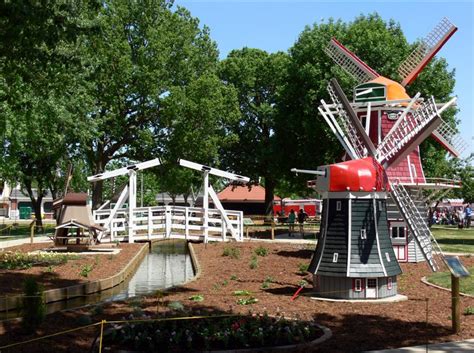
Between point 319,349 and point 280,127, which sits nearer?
point 319,349

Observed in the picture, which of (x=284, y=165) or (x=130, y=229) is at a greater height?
(x=284, y=165)

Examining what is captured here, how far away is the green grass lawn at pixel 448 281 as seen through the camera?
19.0m

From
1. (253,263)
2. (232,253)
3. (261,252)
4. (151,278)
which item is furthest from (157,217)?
(253,263)

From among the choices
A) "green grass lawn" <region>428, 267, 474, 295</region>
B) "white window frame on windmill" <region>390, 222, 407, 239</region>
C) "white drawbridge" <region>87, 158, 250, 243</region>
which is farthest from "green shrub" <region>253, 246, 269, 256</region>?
"green grass lawn" <region>428, 267, 474, 295</region>

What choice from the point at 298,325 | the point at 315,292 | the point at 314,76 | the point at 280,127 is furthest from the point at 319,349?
the point at 280,127

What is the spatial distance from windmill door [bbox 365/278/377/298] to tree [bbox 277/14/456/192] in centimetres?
2226

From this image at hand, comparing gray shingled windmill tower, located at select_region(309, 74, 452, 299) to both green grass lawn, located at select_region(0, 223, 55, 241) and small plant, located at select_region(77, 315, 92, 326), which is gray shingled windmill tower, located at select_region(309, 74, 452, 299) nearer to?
small plant, located at select_region(77, 315, 92, 326)

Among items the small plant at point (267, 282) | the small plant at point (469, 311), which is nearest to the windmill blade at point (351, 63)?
the small plant at point (267, 282)

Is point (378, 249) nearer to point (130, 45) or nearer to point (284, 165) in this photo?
point (284, 165)

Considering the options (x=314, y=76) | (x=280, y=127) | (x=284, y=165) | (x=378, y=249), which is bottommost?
(x=378, y=249)

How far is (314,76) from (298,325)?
31285mm

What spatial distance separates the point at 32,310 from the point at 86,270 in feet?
28.2

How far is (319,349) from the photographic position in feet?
38.1

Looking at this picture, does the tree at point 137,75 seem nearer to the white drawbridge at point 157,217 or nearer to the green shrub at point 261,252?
the white drawbridge at point 157,217
